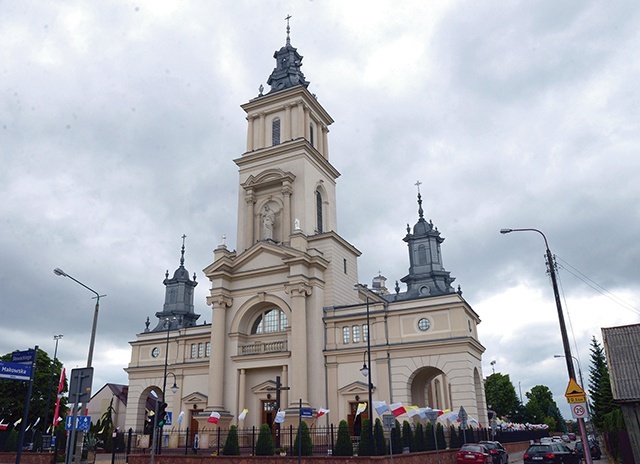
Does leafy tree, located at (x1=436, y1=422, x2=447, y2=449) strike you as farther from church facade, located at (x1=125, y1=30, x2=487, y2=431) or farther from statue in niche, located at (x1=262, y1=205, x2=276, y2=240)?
statue in niche, located at (x1=262, y1=205, x2=276, y2=240)

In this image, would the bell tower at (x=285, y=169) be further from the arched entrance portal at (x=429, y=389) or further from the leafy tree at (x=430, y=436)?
the leafy tree at (x=430, y=436)

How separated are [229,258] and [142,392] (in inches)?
609

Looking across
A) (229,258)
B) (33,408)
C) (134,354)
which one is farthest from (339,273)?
(33,408)

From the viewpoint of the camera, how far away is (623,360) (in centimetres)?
2203

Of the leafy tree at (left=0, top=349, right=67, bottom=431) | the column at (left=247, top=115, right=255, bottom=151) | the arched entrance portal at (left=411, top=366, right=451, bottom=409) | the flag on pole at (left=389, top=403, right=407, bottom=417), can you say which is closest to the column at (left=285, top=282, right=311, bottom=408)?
the arched entrance portal at (left=411, top=366, right=451, bottom=409)

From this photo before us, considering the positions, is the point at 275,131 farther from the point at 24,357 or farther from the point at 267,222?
the point at 24,357

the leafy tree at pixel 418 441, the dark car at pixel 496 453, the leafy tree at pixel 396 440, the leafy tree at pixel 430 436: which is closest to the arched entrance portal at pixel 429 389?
the dark car at pixel 496 453

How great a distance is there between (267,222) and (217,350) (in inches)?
438

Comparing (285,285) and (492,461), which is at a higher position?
(285,285)

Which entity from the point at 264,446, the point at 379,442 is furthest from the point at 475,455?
the point at 264,446

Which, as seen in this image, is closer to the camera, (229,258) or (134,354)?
(229,258)

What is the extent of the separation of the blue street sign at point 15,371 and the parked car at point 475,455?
20.9 m

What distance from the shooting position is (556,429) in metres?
127

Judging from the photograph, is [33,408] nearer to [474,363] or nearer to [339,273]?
[339,273]
